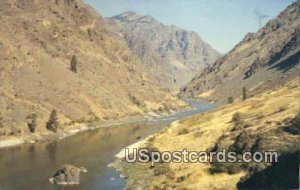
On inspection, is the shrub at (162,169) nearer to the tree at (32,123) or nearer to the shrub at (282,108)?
the shrub at (282,108)

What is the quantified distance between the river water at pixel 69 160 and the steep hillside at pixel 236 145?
485 centimetres

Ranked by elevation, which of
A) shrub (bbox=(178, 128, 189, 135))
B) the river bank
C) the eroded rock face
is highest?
the river bank

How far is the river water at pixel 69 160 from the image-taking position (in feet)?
269

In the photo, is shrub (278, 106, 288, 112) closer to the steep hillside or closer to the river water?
the steep hillside

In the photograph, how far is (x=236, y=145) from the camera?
244ft

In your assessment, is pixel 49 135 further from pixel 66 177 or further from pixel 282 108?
pixel 282 108

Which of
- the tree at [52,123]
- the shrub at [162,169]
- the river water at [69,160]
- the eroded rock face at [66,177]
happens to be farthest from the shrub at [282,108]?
the tree at [52,123]

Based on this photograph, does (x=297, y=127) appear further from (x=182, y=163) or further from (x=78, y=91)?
(x=78, y=91)

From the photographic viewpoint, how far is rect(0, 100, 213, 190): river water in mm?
82000

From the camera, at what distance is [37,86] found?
178250 mm

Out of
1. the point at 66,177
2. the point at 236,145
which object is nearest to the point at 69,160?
the point at 66,177

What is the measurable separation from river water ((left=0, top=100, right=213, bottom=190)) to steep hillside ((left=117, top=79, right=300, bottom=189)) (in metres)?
4.85

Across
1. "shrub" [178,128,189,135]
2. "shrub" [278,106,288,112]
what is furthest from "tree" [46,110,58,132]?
"shrub" [278,106,288,112]

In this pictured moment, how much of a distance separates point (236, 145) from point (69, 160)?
41210 mm
